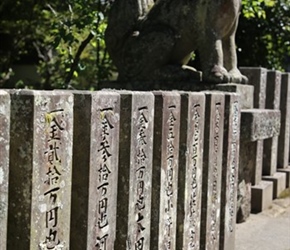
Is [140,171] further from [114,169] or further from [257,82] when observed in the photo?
[257,82]

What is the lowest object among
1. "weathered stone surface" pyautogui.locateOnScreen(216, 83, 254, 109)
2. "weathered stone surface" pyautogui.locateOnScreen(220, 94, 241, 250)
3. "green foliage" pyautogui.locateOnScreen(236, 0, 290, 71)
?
"weathered stone surface" pyautogui.locateOnScreen(220, 94, 241, 250)

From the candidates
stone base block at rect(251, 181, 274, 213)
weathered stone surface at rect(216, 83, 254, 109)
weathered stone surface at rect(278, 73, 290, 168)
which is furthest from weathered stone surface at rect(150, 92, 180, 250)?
weathered stone surface at rect(278, 73, 290, 168)

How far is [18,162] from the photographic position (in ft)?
5.98

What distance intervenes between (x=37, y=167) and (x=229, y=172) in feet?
7.33

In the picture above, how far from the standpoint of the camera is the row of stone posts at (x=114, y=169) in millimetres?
1825

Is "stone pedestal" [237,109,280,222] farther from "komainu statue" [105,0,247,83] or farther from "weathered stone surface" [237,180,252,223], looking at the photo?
"komainu statue" [105,0,247,83]

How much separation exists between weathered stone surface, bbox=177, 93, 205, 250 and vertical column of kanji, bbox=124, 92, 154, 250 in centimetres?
45

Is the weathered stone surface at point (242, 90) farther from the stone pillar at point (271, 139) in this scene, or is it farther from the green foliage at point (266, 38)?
the green foliage at point (266, 38)

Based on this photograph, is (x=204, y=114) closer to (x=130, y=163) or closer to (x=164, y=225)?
(x=164, y=225)

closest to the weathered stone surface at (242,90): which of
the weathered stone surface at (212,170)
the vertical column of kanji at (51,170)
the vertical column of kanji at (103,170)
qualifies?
the weathered stone surface at (212,170)

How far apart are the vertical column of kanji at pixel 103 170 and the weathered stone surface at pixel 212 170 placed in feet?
3.92

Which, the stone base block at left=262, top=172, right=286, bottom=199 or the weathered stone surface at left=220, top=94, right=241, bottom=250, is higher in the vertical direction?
the weathered stone surface at left=220, top=94, right=241, bottom=250

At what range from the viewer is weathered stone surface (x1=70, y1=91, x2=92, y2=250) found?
2.11 meters

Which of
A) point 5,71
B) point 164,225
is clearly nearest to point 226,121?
point 164,225
